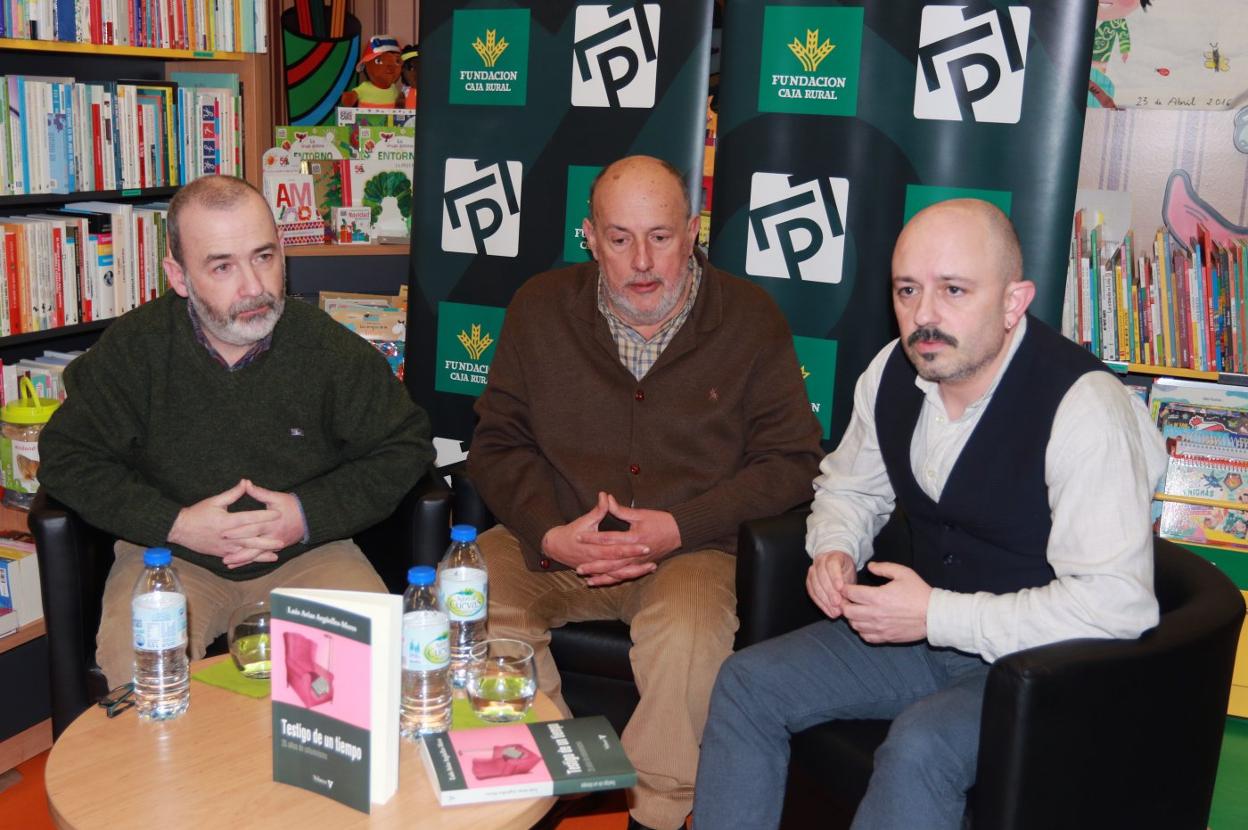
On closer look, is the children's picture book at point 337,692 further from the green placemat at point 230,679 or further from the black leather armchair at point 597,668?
the black leather armchair at point 597,668

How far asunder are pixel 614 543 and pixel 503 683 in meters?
0.59

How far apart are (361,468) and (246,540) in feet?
0.93

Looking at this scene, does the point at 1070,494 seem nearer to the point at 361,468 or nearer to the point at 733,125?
the point at 361,468

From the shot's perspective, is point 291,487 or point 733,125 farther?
point 733,125

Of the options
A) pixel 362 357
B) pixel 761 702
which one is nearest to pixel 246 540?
pixel 362 357

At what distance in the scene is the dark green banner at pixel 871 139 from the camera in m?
2.91

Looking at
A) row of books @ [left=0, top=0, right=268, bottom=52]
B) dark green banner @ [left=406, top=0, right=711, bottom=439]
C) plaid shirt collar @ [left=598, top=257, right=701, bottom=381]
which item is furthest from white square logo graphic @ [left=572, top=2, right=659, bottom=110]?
row of books @ [left=0, top=0, right=268, bottom=52]

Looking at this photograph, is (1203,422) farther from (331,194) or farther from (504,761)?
(331,194)

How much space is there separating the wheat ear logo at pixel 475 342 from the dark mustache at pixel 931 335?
180 centimetres

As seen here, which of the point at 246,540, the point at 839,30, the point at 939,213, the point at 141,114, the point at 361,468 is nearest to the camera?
the point at 939,213

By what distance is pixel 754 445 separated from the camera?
8.57 feet

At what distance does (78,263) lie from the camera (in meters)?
3.37

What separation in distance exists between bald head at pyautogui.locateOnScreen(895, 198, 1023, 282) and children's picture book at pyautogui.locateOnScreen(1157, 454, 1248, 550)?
147 centimetres

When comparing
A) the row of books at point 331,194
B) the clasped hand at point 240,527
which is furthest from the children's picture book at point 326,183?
the clasped hand at point 240,527
